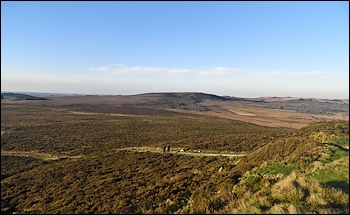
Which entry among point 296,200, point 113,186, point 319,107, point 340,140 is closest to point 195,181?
point 113,186

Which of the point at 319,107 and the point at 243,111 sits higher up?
the point at 319,107

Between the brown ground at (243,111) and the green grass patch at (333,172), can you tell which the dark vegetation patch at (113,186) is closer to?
the green grass patch at (333,172)

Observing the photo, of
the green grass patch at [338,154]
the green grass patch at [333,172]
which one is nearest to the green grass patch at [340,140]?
the green grass patch at [338,154]

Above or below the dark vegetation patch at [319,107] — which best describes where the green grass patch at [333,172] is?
above

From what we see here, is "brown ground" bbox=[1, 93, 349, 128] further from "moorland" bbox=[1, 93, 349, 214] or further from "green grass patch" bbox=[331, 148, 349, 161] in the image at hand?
"green grass patch" bbox=[331, 148, 349, 161]

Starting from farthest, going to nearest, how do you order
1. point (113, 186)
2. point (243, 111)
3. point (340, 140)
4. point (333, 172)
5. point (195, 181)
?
point (243, 111) → point (113, 186) → point (340, 140) → point (195, 181) → point (333, 172)

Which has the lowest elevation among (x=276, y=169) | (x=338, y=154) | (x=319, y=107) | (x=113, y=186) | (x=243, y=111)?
(x=243, y=111)

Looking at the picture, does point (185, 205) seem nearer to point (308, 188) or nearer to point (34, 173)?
point (308, 188)

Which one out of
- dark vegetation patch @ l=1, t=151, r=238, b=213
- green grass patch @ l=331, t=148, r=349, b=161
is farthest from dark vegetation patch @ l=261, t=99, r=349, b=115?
dark vegetation patch @ l=1, t=151, r=238, b=213

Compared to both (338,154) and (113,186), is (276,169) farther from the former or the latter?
(113,186)

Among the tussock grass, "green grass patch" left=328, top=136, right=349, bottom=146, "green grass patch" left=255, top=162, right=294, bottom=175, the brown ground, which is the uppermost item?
"green grass patch" left=328, top=136, right=349, bottom=146

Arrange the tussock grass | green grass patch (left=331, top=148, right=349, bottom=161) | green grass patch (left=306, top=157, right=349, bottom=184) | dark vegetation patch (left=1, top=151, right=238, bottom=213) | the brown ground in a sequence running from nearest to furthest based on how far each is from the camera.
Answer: the tussock grass → green grass patch (left=306, top=157, right=349, bottom=184) → green grass patch (left=331, top=148, right=349, bottom=161) → dark vegetation patch (left=1, top=151, right=238, bottom=213) → the brown ground
